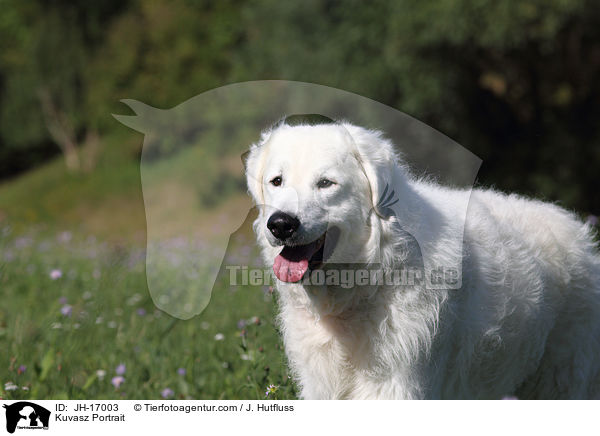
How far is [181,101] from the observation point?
691 centimetres

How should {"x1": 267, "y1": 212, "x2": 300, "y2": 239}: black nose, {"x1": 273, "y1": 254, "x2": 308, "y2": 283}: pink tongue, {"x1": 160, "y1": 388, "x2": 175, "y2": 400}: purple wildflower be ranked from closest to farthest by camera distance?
{"x1": 267, "y1": 212, "x2": 300, "y2": 239}: black nose
{"x1": 273, "y1": 254, "x2": 308, "y2": 283}: pink tongue
{"x1": 160, "y1": 388, "x2": 175, "y2": 400}: purple wildflower

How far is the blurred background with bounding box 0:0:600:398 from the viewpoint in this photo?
462cm

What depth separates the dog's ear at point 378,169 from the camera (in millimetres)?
3258

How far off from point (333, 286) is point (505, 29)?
441 inches

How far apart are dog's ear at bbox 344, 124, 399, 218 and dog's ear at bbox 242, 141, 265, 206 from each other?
Answer: 0.52 m

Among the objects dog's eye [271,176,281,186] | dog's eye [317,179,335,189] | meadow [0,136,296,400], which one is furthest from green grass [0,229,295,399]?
dog's eye [317,179,335,189]

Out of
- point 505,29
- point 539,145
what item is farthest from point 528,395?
point 539,145

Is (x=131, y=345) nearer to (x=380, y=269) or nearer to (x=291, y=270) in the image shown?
(x=291, y=270)

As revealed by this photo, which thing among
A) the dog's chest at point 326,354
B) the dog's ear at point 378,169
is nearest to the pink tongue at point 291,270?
the dog's chest at point 326,354

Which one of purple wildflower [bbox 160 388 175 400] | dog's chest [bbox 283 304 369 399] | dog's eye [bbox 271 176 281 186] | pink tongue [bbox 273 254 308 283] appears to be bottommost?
purple wildflower [bbox 160 388 175 400]

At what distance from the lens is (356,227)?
10.8 ft

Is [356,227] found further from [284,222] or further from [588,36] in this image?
[588,36]
